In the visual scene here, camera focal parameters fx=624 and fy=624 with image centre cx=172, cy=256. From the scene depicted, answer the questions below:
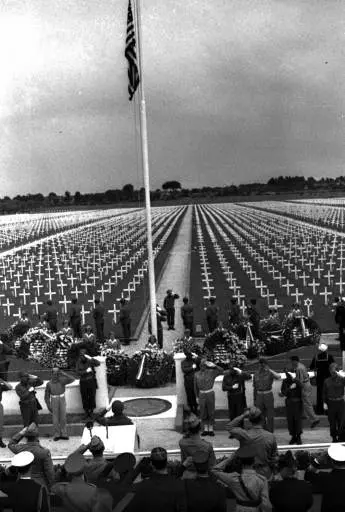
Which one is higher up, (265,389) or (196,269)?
(265,389)

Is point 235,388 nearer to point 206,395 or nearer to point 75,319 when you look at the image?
point 206,395

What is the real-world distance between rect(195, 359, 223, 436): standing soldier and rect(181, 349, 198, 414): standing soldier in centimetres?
66

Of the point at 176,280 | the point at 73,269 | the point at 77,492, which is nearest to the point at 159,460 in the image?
the point at 77,492

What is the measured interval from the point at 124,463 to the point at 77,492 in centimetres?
87

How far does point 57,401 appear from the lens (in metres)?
11.1

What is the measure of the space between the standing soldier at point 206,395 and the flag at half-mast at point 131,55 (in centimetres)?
803

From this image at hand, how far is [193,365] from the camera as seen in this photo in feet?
39.3

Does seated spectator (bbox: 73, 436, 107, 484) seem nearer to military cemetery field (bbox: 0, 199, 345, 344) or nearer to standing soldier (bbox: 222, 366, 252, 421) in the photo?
standing soldier (bbox: 222, 366, 252, 421)

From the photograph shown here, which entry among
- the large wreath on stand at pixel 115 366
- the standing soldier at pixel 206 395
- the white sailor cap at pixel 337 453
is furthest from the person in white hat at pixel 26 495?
the large wreath on stand at pixel 115 366

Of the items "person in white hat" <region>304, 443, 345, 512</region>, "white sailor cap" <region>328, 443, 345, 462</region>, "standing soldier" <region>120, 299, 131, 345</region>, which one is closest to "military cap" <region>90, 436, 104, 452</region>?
"person in white hat" <region>304, 443, 345, 512</region>

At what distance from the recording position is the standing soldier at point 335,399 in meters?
10.2

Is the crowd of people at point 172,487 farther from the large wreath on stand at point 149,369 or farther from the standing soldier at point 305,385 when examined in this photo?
the large wreath on stand at point 149,369

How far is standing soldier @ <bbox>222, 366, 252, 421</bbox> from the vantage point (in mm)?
10977

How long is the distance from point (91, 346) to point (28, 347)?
307 centimetres
